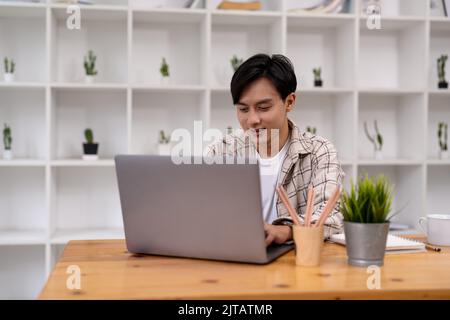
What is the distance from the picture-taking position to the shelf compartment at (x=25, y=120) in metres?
2.89

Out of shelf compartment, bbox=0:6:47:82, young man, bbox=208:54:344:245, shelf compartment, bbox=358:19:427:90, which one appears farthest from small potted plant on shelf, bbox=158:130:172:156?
shelf compartment, bbox=358:19:427:90

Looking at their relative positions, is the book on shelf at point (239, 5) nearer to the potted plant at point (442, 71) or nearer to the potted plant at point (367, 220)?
the potted plant at point (442, 71)

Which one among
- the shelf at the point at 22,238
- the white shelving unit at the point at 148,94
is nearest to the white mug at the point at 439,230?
the white shelving unit at the point at 148,94

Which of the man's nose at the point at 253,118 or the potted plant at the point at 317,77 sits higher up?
the potted plant at the point at 317,77

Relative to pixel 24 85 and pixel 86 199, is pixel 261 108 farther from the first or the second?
pixel 86 199

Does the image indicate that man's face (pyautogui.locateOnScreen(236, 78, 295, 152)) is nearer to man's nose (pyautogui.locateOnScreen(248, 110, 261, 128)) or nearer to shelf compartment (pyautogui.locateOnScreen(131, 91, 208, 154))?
man's nose (pyautogui.locateOnScreen(248, 110, 261, 128))

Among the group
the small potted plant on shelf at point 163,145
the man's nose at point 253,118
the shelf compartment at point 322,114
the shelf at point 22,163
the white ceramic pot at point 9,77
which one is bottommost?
the shelf at point 22,163

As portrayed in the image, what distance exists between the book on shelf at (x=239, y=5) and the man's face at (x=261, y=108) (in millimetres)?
1161

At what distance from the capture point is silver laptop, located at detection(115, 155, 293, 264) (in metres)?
1.14

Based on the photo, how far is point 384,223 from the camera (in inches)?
45.0

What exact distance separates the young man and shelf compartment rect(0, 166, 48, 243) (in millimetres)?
1536

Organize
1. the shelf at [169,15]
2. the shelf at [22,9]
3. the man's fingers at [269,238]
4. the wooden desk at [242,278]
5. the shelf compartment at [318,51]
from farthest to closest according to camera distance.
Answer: the shelf compartment at [318,51], the shelf at [169,15], the shelf at [22,9], the man's fingers at [269,238], the wooden desk at [242,278]

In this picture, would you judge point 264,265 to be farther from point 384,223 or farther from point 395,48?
point 395,48

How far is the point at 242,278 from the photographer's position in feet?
3.51
